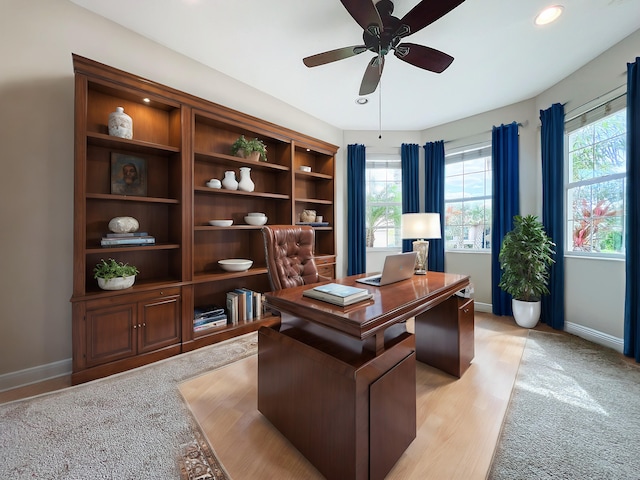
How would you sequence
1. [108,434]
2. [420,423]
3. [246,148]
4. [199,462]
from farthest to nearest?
[246,148]
[420,423]
[108,434]
[199,462]

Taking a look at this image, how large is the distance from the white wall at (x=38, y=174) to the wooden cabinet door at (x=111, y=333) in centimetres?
37

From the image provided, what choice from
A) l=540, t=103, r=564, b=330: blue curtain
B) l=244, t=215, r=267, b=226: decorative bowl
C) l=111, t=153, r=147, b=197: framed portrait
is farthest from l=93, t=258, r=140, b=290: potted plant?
l=540, t=103, r=564, b=330: blue curtain

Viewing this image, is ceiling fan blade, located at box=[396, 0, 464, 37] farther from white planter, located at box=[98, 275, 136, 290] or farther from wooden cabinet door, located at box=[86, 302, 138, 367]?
wooden cabinet door, located at box=[86, 302, 138, 367]

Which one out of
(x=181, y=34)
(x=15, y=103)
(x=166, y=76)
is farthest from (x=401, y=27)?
(x=15, y=103)

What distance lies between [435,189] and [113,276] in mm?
4153

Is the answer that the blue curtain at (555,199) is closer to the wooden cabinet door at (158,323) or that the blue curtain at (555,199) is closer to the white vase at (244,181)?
the white vase at (244,181)

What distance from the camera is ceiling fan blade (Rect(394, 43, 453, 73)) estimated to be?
76.5 inches

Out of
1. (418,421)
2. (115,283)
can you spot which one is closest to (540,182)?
(418,421)

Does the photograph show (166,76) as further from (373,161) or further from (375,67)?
(373,161)

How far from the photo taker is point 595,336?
273cm

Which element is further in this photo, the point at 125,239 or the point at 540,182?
the point at 540,182

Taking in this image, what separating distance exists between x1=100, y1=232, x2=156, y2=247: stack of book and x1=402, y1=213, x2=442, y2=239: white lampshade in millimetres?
2299

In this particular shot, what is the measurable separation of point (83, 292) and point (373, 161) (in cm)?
412

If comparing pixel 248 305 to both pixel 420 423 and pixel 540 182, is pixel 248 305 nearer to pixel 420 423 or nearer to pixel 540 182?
pixel 420 423
